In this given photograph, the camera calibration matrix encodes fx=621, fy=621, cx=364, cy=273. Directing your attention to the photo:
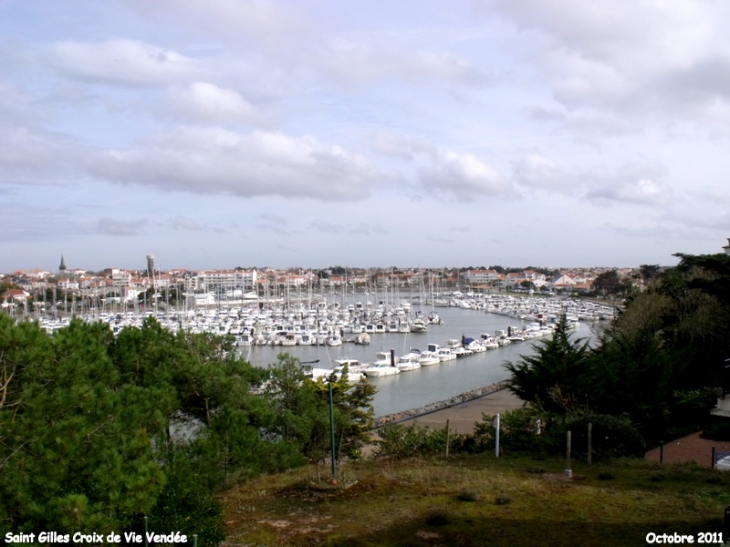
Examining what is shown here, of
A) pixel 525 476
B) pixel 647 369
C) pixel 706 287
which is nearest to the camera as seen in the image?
pixel 525 476

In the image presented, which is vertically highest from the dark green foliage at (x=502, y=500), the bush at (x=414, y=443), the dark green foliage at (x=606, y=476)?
the dark green foliage at (x=502, y=500)

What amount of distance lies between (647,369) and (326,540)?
27.2 ft

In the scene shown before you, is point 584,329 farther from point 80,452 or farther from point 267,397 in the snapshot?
point 80,452

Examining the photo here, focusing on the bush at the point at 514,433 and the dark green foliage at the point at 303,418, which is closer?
the dark green foliage at the point at 303,418

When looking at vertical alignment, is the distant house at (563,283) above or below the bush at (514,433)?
above

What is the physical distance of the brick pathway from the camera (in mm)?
10172

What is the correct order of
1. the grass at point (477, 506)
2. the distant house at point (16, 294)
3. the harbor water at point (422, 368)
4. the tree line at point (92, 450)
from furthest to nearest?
the distant house at point (16, 294) < the harbor water at point (422, 368) < the grass at point (477, 506) < the tree line at point (92, 450)

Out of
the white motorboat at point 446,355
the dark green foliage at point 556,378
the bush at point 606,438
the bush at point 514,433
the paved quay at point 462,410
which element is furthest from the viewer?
the white motorboat at point 446,355

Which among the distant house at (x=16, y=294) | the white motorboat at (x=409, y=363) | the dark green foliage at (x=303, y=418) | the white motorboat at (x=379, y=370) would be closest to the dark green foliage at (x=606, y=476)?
the dark green foliage at (x=303, y=418)

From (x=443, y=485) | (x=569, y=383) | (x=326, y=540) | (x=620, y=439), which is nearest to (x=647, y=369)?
(x=569, y=383)

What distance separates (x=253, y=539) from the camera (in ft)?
16.9

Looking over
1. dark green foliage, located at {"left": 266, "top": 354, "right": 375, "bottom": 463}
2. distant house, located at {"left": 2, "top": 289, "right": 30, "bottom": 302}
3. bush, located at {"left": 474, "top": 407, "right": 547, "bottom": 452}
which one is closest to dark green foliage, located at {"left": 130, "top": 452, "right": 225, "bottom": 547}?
dark green foliage, located at {"left": 266, "top": 354, "right": 375, "bottom": 463}

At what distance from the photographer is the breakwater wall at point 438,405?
18.6 meters

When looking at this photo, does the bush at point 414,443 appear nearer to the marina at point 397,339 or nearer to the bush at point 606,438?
the bush at point 606,438
